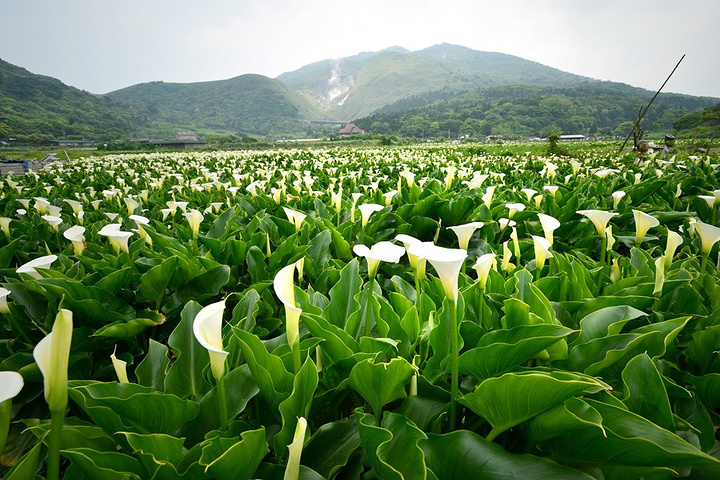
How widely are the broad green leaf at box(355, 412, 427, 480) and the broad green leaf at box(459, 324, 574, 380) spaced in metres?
0.22

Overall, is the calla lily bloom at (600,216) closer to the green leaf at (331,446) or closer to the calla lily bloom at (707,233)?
the calla lily bloom at (707,233)

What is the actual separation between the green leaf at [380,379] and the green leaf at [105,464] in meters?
0.51

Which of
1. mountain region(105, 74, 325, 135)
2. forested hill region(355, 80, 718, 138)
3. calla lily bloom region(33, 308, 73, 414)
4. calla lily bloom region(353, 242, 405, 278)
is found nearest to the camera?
calla lily bloom region(33, 308, 73, 414)

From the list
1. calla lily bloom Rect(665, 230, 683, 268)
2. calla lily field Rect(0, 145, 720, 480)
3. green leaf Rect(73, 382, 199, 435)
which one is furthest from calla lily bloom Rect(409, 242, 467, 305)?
calla lily bloom Rect(665, 230, 683, 268)

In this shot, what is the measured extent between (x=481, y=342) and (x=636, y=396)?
1.22 feet

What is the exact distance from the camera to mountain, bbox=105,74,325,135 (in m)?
131

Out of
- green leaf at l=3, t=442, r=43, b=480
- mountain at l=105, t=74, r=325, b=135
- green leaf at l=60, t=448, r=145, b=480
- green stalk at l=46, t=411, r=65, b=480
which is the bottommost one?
green leaf at l=60, t=448, r=145, b=480

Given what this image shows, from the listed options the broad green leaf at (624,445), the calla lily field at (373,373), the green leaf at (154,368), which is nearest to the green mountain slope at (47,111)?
→ the calla lily field at (373,373)

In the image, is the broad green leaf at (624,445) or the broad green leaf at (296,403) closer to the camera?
the broad green leaf at (624,445)

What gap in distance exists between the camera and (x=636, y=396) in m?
0.88

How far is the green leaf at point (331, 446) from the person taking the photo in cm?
87

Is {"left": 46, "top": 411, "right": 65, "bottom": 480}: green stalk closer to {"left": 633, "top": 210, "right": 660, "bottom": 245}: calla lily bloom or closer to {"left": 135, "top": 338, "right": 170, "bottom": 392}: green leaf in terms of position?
{"left": 135, "top": 338, "right": 170, "bottom": 392}: green leaf

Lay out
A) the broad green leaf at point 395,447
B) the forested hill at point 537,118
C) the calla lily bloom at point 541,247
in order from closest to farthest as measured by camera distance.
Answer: the broad green leaf at point 395,447 → the calla lily bloom at point 541,247 → the forested hill at point 537,118

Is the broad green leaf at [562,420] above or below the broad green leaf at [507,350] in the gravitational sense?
below
